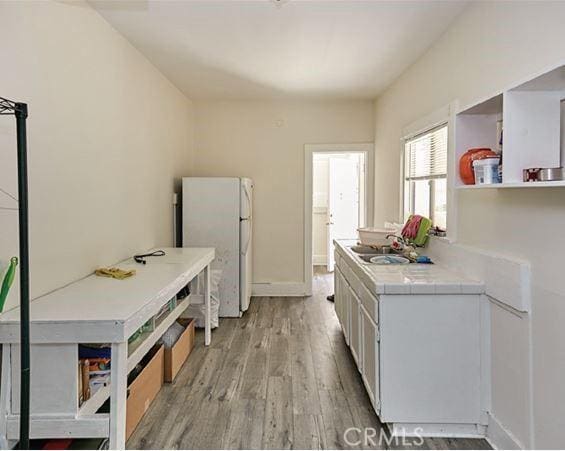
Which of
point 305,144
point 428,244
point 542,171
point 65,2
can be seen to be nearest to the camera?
point 542,171

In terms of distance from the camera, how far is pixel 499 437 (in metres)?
2.00

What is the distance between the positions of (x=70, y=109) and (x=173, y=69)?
1.74 meters

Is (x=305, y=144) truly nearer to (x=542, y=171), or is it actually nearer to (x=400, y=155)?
(x=400, y=155)

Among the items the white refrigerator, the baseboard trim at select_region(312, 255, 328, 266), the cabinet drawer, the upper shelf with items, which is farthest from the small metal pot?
the baseboard trim at select_region(312, 255, 328, 266)

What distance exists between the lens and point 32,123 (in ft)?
6.24

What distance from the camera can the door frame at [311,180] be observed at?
499 centimetres

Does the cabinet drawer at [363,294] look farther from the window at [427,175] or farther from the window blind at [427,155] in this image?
the window blind at [427,155]

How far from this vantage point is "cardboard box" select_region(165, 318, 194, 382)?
279cm

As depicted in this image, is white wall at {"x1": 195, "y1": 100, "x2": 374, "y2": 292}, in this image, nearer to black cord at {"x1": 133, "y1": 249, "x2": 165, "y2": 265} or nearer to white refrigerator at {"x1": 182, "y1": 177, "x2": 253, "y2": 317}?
white refrigerator at {"x1": 182, "y1": 177, "x2": 253, "y2": 317}

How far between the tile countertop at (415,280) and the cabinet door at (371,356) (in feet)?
0.76

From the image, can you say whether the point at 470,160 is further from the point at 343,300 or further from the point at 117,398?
the point at 117,398

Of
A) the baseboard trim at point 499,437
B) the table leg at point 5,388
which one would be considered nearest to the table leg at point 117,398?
the table leg at point 5,388

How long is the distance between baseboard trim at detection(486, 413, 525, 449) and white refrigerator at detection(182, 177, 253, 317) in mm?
2751

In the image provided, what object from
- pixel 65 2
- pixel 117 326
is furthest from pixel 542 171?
pixel 65 2
